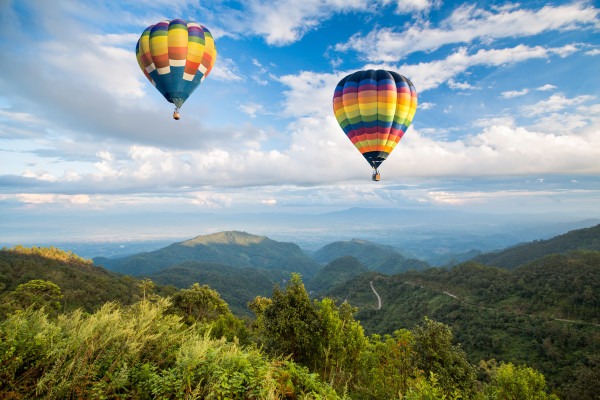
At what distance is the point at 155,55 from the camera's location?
21.9 metres

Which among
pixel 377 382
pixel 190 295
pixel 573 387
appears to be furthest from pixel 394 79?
pixel 573 387

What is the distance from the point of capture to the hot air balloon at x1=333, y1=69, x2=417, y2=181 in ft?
76.4

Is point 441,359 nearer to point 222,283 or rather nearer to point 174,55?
point 174,55

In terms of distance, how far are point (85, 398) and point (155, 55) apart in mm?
25158

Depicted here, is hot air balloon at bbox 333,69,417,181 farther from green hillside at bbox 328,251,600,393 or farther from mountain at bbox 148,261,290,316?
mountain at bbox 148,261,290,316

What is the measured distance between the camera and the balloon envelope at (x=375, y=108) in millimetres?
23281

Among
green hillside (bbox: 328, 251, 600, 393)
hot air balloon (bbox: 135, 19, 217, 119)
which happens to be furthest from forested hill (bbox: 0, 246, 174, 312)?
green hillside (bbox: 328, 251, 600, 393)

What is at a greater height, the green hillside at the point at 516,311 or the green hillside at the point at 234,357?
the green hillside at the point at 234,357

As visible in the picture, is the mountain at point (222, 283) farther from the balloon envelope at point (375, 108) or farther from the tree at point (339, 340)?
the tree at point (339, 340)

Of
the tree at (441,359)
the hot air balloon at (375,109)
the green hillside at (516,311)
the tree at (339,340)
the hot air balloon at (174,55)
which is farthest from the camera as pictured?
the green hillside at (516,311)

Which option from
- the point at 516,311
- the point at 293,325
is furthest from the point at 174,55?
the point at 516,311

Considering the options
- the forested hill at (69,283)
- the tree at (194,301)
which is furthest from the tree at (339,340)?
the forested hill at (69,283)

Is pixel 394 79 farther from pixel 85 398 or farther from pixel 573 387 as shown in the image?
pixel 573 387

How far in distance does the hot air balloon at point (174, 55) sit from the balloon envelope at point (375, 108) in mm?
13581
